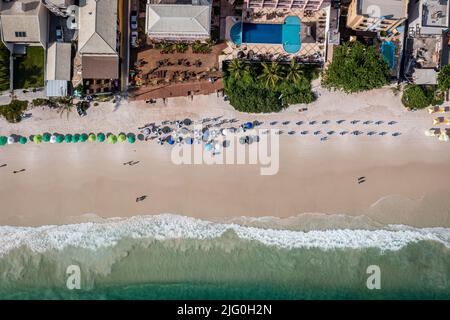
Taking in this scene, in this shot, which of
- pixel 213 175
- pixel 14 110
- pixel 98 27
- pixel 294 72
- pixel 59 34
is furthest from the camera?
pixel 213 175

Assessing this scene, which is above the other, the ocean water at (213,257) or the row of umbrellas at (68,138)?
the row of umbrellas at (68,138)

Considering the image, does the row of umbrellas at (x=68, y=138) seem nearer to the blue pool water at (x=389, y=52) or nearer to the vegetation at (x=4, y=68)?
the vegetation at (x=4, y=68)

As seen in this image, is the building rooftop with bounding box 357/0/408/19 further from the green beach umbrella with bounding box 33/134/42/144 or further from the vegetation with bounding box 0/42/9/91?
the vegetation with bounding box 0/42/9/91

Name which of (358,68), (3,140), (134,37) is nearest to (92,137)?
(3,140)

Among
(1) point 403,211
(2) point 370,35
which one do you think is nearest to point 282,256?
(1) point 403,211

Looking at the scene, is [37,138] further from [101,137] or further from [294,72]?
[294,72]

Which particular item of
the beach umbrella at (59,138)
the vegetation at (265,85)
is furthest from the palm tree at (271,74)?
the beach umbrella at (59,138)
